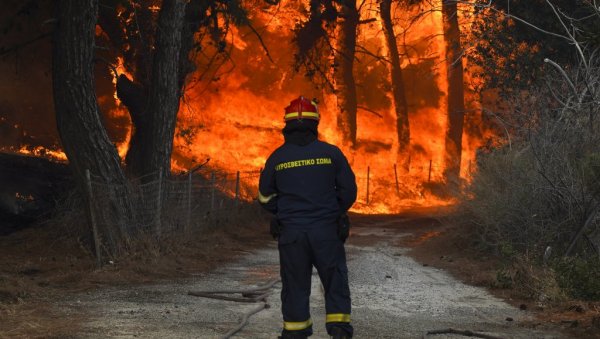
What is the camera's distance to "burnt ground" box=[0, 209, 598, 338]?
9.32 metres

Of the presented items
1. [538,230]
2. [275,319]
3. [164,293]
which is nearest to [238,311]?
[275,319]

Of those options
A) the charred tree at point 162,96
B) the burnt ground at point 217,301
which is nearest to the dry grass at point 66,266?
the burnt ground at point 217,301

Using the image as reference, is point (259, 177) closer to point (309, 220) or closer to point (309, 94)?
point (309, 220)

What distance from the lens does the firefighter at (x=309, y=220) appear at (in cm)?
739

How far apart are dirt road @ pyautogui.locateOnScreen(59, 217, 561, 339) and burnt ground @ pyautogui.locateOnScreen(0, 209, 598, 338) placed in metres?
0.01

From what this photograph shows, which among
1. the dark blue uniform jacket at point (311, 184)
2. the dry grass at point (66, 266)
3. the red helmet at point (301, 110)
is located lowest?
the dry grass at point (66, 266)

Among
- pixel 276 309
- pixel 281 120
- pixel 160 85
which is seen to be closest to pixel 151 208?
pixel 160 85

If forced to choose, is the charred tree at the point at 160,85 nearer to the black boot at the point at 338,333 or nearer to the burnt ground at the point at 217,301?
the burnt ground at the point at 217,301

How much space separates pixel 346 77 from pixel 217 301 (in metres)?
28.6

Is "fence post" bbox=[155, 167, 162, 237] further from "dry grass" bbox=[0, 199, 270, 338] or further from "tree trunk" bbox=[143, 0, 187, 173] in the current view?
"tree trunk" bbox=[143, 0, 187, 173]

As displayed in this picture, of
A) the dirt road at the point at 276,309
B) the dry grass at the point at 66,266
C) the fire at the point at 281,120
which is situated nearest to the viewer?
the dirt road at the point at 276,309

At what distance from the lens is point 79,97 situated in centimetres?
1496

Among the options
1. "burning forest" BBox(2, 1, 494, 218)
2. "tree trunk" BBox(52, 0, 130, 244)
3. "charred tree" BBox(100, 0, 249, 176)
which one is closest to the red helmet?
"tree trunk" BBox(52, 0, 130, 244)

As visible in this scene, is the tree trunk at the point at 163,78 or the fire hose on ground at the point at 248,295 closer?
the fire hose on ground at the point at 248,295
